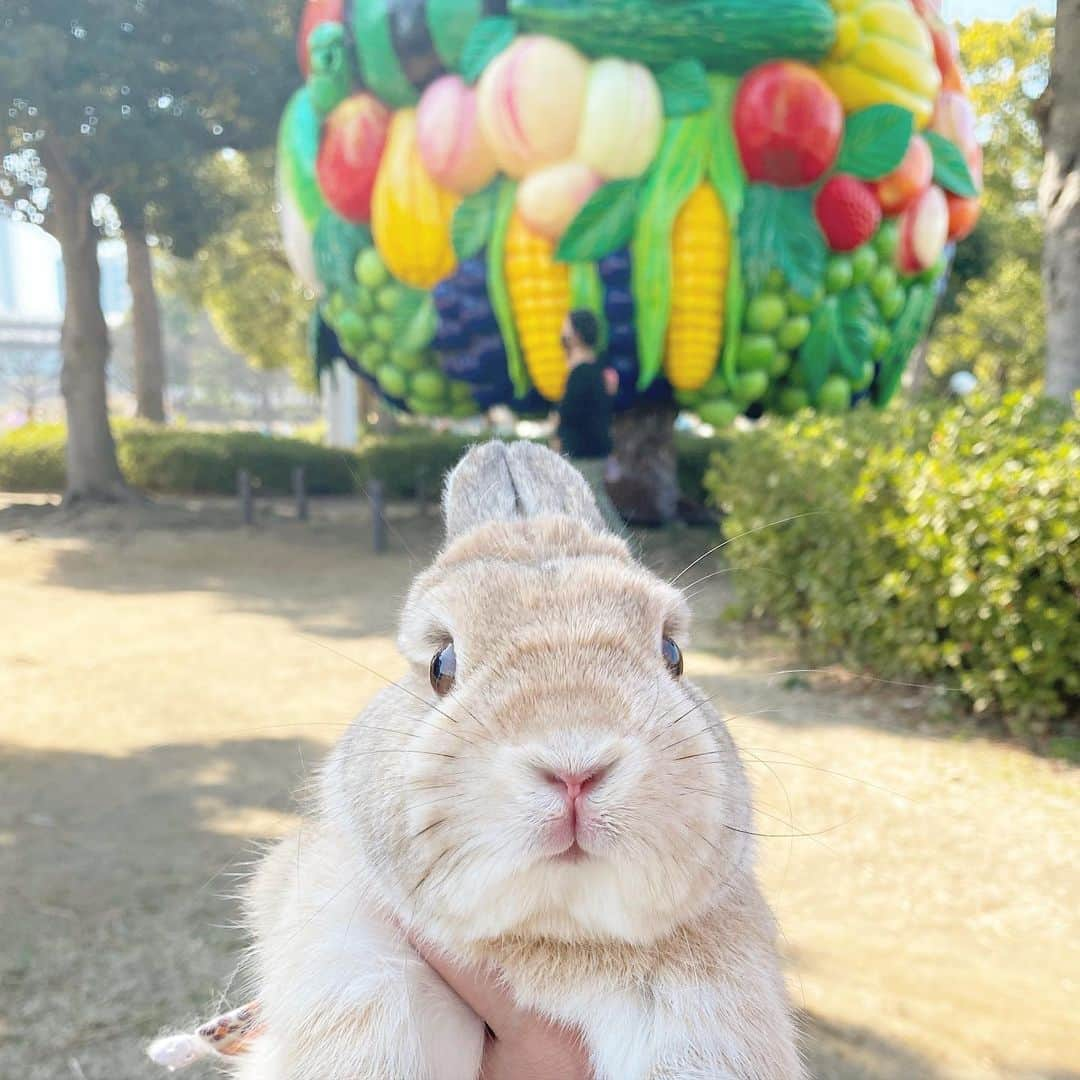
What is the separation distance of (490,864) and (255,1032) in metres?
0.94

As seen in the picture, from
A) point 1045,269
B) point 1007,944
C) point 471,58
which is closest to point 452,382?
point 471,58

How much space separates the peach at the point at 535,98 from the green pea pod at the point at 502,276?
41 centimetres

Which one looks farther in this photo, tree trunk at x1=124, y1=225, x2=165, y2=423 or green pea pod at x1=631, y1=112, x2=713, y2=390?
tree trunk at x1=124, y1=225, x2=165, y2=423

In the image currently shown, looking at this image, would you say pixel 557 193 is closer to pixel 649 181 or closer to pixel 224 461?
pixel 649 181

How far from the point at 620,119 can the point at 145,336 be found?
14804mm

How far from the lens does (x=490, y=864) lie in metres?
1.19

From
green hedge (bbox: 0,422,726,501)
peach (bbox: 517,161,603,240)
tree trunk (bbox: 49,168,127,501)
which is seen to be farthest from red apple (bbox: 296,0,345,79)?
green hedge (bbox: 0,422,726,501)

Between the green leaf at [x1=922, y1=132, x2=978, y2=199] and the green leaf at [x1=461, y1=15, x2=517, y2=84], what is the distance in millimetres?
3924

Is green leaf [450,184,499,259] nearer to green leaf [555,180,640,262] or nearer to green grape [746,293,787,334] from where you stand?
green leaf [555,180,640,262]

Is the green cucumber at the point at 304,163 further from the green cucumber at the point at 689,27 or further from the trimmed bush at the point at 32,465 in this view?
the trimmed bush at the point at 32,465

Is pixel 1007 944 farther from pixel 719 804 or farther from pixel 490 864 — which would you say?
pixel 490 864

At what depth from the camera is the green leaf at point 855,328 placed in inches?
324

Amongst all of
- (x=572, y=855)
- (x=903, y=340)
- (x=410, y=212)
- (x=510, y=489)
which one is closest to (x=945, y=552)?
(x=510, y=489)

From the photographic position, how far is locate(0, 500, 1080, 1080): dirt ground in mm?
3123
